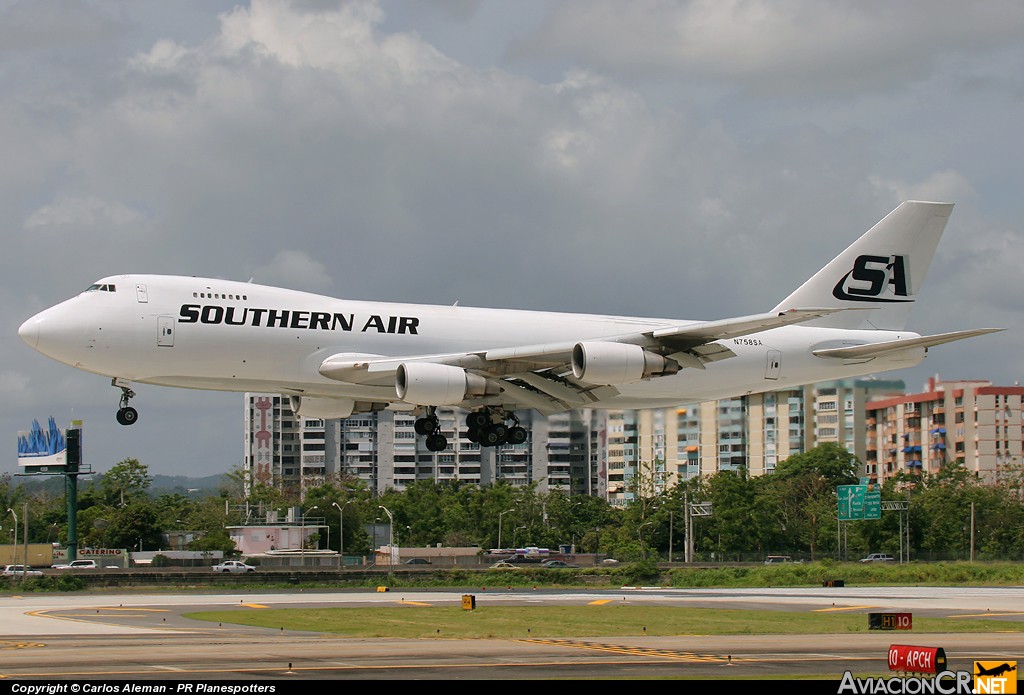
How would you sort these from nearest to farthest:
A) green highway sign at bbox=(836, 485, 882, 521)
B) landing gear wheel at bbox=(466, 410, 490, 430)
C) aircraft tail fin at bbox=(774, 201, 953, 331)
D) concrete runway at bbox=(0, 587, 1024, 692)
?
concrete runway at bbox=(0, 587, 1024, 692), landing gear wheel at bbox=(466, 410, 490, 430), aircraft tail fin at bbox=(774, 201, 953, 331), green highway sign at bbox=(836, 485, 882, 521)

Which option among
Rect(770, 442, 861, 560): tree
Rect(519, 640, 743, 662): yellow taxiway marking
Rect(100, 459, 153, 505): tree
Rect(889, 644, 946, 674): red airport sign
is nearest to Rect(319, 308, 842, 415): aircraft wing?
Rect(519, 640, 743, 662): yellow taxiway marking

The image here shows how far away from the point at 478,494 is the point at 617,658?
123622mm

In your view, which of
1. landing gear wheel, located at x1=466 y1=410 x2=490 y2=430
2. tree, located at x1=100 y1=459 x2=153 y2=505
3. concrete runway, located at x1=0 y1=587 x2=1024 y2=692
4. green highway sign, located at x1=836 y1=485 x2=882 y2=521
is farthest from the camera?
tree, located at x1=100 y1=459 x2=153 y2=505

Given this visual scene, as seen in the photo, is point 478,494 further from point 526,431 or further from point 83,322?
point 83,322

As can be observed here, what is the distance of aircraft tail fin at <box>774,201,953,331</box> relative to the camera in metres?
58.2

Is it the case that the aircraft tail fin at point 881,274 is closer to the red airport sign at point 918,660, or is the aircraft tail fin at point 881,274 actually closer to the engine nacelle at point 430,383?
the engine nacelle at point 430,383

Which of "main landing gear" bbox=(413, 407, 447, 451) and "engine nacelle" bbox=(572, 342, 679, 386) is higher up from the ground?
"engine nacelle" bbox=(572, 342, 679, 386)

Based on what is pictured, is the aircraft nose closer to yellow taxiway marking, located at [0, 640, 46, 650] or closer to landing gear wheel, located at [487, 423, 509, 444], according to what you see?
yellow taxiway marking, located at [0, 640, 46, 650]

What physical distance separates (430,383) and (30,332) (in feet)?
46.5

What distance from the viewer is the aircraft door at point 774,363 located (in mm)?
56250

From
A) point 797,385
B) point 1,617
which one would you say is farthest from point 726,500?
point 1,617

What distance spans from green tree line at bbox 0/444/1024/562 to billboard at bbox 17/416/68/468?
1033 cm

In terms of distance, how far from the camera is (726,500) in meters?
134

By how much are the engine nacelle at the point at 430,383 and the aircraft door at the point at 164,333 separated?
8.12 meters
